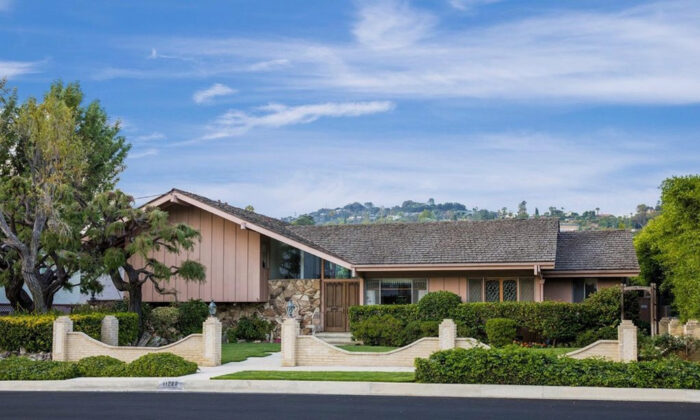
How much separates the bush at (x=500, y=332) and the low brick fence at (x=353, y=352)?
5206 millimetres

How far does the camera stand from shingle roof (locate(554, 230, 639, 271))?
32.0 metres

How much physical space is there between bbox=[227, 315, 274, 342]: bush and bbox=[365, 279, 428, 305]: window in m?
4.10

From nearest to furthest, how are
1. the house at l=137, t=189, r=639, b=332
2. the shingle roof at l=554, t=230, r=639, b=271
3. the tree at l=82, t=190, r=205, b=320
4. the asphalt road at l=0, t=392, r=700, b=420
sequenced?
the asphalt road at l=0, t=392, r=700, b=420 → the tree at l=82, t=190, r=205, b=320 → the shingle roof at l=554, t=230, r=639, b=271 → the house at l=137, t=189, r=639, b=332

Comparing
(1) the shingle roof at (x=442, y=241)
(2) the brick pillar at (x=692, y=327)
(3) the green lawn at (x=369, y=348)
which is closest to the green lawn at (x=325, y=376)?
(3) the green lawn at (x=369, y=348)

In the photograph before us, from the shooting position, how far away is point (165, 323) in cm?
3070

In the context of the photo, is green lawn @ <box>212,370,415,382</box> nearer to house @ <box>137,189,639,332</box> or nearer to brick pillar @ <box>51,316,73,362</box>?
brick pillar @ <box>51,316,73,362</box>

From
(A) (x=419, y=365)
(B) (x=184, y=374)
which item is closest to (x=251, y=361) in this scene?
(B) (x=184, y=374)

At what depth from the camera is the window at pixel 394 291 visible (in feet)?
111

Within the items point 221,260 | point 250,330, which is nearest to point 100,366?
point 250,330

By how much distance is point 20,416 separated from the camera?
1600 cm

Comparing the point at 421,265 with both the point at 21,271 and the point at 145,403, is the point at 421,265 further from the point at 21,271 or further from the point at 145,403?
the point at 145,403

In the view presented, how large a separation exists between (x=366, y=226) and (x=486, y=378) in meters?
18.3

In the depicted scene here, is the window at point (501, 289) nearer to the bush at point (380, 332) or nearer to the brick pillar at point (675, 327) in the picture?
the bush at point (380, 332)

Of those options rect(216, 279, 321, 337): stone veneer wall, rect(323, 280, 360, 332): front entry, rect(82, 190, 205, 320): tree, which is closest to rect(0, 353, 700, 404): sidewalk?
rect(82, 190, 205, 320): tree
